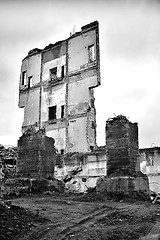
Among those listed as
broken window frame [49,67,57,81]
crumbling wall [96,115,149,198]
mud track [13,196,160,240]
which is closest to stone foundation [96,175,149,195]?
crumbling wall [96,115,149,198]

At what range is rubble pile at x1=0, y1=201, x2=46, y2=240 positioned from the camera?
4.16m

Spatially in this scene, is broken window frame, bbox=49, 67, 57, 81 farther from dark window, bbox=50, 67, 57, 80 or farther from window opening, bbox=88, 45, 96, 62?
window opening, bbox=88, 45, 96, 62

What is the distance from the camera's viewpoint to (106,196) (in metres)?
8.73

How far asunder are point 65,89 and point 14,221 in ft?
71.6

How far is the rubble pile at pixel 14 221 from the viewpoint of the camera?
13.7ft

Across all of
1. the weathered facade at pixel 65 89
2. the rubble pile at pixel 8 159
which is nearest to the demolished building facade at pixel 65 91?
the weathered facade at pixel 65 89

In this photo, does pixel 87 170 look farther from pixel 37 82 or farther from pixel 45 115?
pixel 37 82

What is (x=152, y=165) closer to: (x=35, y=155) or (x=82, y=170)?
(x=82, y=170)

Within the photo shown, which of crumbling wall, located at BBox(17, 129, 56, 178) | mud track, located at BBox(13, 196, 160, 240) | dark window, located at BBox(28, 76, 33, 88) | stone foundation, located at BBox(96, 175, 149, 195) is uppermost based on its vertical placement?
dark window, located at BBox(28, 76, 33, 88)

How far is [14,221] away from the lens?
15.4ft

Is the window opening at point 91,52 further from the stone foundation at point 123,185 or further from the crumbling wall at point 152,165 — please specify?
the stone foundation at point 123,185

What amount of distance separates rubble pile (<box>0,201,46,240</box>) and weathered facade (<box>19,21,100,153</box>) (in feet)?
57.7

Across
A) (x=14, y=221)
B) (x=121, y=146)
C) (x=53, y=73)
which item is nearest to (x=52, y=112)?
(x=53, y=73)

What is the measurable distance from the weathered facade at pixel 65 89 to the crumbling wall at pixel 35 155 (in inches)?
470
